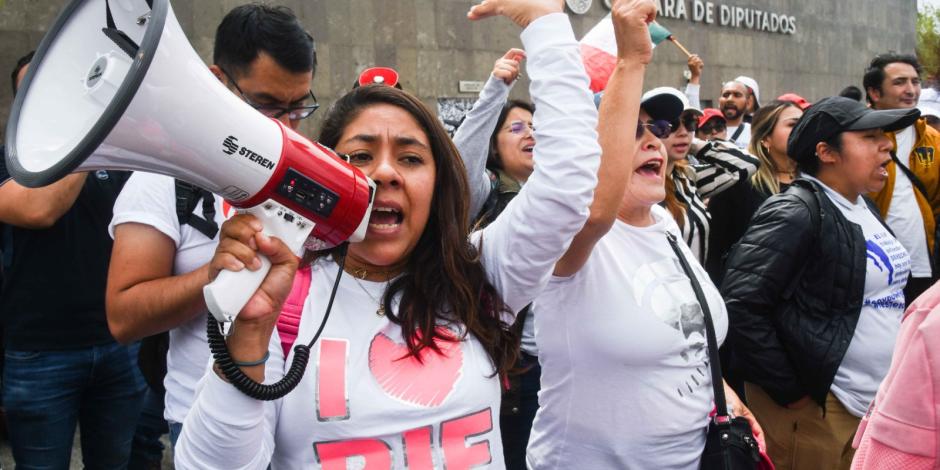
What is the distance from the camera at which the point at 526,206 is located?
1614 millimetres

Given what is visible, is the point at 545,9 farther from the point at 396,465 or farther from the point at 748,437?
the point at 748,437

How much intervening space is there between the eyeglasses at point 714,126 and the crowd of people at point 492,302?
3.18 metres

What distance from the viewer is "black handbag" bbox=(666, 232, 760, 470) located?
2.07 m

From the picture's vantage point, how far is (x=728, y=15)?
43.3 ft

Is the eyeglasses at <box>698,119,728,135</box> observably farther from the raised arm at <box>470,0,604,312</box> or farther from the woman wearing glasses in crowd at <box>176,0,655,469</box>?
the raised arm at <box>470,0,604,312</box>

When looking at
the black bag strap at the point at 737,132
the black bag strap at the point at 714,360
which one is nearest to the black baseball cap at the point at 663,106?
the black bag strap at the point at 714,360

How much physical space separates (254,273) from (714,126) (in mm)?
6023

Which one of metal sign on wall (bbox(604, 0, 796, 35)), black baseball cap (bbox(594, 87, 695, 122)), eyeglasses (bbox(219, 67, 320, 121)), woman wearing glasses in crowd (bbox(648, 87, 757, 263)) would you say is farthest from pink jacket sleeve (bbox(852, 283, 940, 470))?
metal sign on wall (bbox(604, 0, 796, 35))

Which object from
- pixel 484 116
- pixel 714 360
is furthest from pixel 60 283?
pixel 714 360

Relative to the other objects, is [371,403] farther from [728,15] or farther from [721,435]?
[728,15]

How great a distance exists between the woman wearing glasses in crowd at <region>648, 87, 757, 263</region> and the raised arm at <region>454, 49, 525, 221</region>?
817 millimetres

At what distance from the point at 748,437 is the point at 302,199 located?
136 centimetres

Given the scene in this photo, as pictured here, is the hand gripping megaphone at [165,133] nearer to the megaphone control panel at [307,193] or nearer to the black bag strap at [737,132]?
the megaphone control panel at [307,193]

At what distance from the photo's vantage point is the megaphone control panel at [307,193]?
4.60 ft
